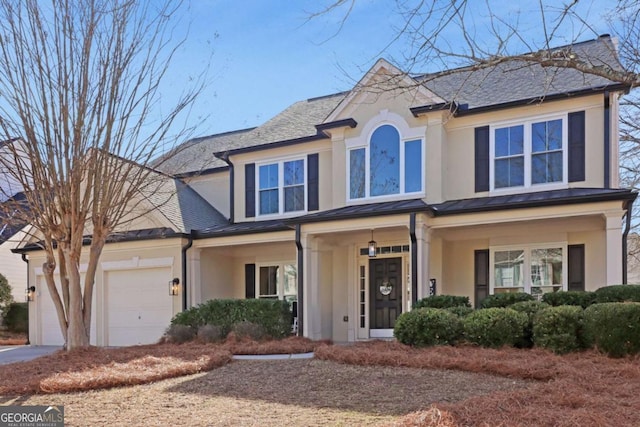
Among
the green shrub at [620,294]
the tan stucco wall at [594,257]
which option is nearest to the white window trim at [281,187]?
the tan stucco wall at [594,257]

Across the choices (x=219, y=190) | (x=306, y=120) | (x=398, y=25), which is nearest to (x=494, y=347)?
(x=398, y=25)

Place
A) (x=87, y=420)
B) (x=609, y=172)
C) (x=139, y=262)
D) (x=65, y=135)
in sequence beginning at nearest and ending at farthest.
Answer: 1. (x=87, y=420)
2. (x=65, y=135)
3. (x=609, y=172)
4. (x=139, y=262)

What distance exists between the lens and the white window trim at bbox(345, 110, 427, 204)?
12805 millimetres

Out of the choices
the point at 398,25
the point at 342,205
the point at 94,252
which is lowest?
the point at 94,252

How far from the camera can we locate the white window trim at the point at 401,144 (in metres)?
12.8

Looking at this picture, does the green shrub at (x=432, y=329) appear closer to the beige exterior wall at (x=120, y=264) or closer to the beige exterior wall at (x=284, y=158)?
the beige exterior wall at (x=284, y=158)

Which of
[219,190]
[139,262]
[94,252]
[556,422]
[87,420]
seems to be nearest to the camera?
[556,422]

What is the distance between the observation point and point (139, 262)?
15.0 m

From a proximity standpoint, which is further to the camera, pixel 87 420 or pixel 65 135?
pixel 65 135

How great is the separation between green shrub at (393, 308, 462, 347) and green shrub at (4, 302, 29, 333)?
15.0 meters

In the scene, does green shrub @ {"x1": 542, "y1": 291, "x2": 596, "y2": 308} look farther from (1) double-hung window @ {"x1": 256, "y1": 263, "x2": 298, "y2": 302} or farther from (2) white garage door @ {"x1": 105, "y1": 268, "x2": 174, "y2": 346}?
(2) white garage door @ {"x1": 105, "y1": 268, "x2": 174, "y2": 346}

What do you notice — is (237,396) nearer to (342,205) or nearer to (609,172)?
(342,205)

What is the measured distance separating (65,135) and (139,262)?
6672 millimetres

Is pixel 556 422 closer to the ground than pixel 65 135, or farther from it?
closer to the ground
